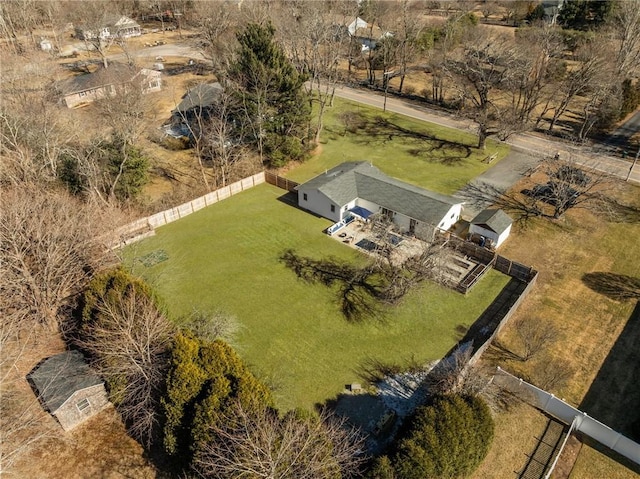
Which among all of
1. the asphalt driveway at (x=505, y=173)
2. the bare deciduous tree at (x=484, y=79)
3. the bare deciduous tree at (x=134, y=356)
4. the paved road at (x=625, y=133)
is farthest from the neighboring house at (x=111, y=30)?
the paved road at (x=625, y=133)

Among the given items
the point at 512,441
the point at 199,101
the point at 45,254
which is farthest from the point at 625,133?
the point at 45,254

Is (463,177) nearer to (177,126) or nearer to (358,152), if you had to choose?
(358,152)

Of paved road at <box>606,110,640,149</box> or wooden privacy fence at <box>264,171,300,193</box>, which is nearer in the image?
wooden privacy fence at <box>264,171,300,193</box>

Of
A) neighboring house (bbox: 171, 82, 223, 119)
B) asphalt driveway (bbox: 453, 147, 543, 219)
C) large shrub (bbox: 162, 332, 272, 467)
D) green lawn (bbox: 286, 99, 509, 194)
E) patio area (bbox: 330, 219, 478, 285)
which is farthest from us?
neighboring house (bbox: 171, 82, 223, 119)

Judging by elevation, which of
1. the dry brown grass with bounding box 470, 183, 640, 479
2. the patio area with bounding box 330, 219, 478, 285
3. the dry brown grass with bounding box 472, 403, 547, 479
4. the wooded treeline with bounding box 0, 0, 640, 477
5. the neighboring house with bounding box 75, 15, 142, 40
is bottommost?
the dry brown grass with bounding box 472, 403, 547, 479

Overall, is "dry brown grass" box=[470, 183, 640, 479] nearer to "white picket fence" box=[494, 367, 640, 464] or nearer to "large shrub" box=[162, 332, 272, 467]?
"white picket fence" box=[494, 367, 640, 464]

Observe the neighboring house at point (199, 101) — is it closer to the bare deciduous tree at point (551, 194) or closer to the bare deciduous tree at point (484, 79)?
the bare deciduous tree at point (484, 79)

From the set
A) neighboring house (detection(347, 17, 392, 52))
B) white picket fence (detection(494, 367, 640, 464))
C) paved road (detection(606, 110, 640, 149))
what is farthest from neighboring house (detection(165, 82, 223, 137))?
paved road (detection(606, 110, 640, 149))
